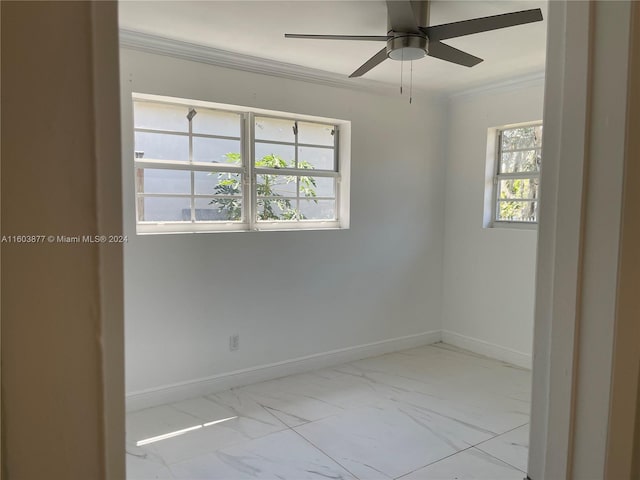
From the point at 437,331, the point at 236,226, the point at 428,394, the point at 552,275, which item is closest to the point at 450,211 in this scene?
the point at 437,331

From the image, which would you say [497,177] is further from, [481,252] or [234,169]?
[234,169]

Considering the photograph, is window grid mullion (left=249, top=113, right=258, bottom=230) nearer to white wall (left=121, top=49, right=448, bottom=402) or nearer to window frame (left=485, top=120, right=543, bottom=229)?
white wall (left=121, top=49, right=448, bottom=402)

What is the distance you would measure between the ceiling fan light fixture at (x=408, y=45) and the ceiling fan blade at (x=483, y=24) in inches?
1.8

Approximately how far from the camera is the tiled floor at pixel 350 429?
2.25m

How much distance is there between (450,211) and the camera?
171 inches

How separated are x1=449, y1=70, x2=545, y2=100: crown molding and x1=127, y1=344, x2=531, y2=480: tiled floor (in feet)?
8.20

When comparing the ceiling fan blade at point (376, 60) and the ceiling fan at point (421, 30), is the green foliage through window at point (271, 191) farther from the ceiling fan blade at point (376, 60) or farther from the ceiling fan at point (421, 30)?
the ceiling fan at point (421, 30)

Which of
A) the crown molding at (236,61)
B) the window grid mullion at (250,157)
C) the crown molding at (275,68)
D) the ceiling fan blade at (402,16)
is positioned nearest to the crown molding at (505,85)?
the crown molding at (275,68)

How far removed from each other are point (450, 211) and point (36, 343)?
14.2ft

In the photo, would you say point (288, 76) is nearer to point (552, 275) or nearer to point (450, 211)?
point (450, 211)

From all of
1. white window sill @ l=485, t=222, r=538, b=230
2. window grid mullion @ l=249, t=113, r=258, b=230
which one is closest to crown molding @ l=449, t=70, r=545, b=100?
white window sill @ l=485, t=222, r=538, b=230

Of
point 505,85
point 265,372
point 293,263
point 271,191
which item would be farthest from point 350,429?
point 505,85

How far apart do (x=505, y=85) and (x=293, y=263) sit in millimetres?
2476

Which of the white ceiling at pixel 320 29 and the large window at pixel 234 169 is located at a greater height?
the white ceiling at pixel 320 29
